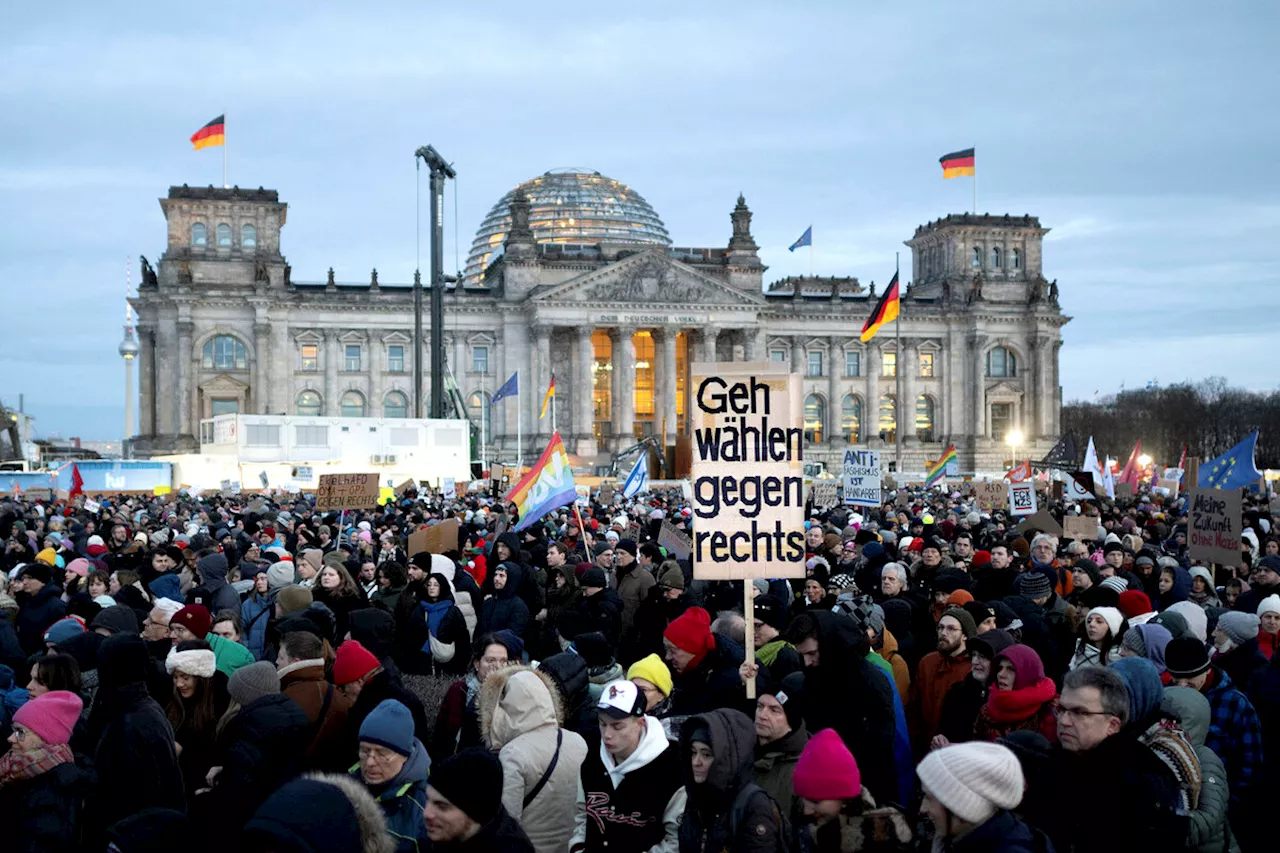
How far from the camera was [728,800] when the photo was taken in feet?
16.9

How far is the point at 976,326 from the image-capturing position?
258ft

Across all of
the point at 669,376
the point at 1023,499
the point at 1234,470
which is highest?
the point at 669,376

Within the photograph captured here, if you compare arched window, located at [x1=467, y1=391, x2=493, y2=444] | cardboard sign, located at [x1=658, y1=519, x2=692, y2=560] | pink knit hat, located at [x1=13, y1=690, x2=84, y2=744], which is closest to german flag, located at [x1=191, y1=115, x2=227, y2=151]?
arched window, located at [x1=467, y1=391, x2=493, y2=444]

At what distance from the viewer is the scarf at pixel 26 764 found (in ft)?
17.5

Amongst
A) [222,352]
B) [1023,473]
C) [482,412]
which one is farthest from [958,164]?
[222,352]

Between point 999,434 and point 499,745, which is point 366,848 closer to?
point 499,745

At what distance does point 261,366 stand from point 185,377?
4243mm

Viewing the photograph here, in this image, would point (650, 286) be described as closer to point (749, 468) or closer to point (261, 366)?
point (261, 366)

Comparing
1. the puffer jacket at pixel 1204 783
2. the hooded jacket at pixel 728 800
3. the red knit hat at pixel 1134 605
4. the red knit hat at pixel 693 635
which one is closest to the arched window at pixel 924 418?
the red knit hat at pixel 1134 605

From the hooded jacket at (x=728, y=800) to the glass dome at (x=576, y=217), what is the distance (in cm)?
8297

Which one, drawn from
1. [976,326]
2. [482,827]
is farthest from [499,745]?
[976,326]

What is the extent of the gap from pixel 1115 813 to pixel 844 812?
1240 mm

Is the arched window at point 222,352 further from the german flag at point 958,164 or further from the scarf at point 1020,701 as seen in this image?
the scarf at point 1020,701

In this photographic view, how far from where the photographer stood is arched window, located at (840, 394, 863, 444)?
78.9 m
